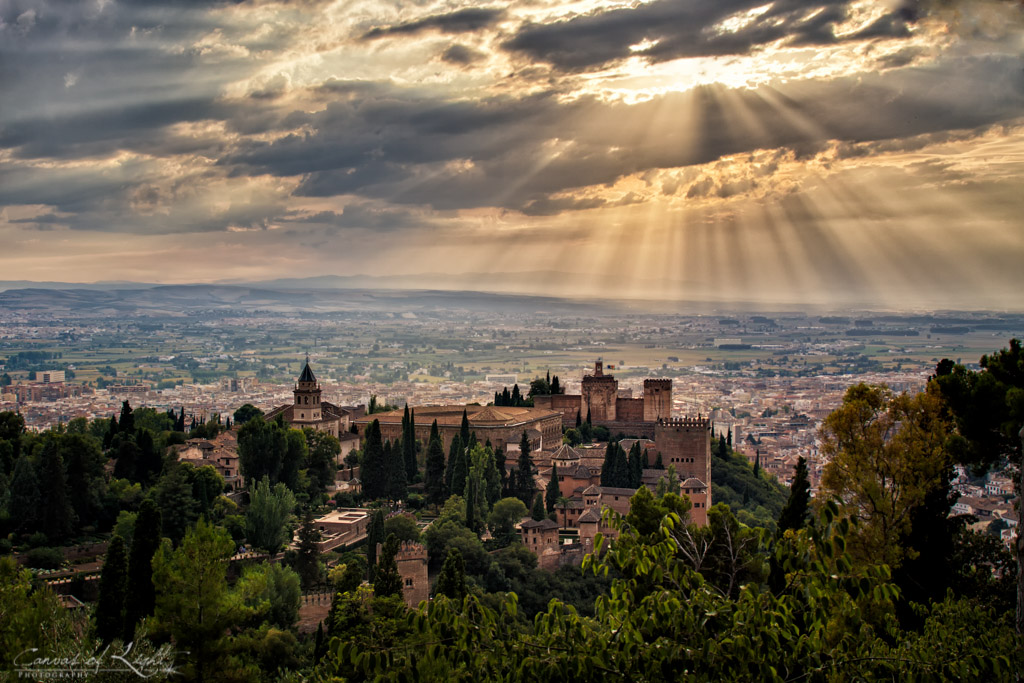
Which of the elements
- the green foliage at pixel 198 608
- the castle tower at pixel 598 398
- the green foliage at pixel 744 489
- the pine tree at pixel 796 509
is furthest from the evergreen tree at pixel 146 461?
the castle tower at pixel 598 398

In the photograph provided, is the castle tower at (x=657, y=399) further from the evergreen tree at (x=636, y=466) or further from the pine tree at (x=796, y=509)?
the pine tree at (x=796, y=509)

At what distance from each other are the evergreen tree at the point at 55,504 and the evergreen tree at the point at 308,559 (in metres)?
6.18

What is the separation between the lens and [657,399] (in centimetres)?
4503

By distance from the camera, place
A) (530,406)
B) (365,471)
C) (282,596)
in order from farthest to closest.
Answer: (530,406) < (365,471) < (282,596)

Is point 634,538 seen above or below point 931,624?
above

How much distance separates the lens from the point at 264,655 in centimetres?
1950

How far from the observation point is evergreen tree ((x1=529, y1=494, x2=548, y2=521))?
29862 millimetres

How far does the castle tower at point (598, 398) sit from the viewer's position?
1804 inches

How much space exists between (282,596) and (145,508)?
4629 millimetres

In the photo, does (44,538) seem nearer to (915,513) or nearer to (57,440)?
(57,440)

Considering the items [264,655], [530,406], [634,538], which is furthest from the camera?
[530,406]

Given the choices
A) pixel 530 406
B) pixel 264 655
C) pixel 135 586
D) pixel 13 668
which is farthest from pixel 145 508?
pixel 530 406

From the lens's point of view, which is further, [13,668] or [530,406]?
[530,406]

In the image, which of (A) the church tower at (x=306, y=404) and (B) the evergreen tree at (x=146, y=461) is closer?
(B) the evergreen tree at (x=146, y=461)
